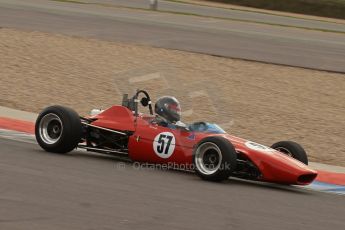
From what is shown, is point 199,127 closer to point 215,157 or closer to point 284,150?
point 215,157

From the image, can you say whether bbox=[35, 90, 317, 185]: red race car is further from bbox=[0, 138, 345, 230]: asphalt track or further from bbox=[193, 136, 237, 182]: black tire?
bbox=[0, 138, 345, 230]: asphalt track

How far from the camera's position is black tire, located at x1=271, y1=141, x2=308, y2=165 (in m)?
10.8

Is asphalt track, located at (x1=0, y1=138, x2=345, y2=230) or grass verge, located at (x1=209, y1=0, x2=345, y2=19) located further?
grass verge, located at (x1=209, y1=0, x2=345, y2=19)

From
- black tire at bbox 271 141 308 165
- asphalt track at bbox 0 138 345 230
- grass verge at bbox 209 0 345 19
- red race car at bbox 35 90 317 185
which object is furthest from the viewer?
grass verge at bbox 209 0 345 19

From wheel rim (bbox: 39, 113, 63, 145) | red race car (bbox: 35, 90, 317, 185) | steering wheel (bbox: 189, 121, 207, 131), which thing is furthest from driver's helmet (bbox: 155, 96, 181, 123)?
wheel rim (bbox: 39, 113, 63, 145)

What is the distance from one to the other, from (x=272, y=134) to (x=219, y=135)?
4.21 meters

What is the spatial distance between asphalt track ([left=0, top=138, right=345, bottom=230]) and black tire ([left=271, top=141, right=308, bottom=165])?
1.84 feet

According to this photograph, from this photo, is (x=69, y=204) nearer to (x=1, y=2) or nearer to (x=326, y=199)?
(x=326, y=199)

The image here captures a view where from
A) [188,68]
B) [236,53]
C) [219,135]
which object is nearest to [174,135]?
[219,135]

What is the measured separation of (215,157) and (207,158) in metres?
0.12

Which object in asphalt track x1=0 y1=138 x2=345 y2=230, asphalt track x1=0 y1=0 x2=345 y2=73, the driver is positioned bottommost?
asphalt track x1=0 y1=138 x2=345 y2=230

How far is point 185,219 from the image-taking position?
782 cm

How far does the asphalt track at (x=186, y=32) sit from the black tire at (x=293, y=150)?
9.53m

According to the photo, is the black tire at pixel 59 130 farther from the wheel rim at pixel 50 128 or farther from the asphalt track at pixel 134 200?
the asphalt track at pixel 134 200
